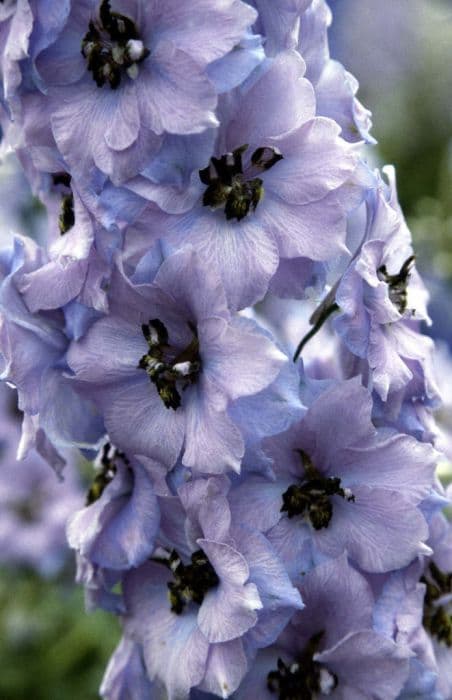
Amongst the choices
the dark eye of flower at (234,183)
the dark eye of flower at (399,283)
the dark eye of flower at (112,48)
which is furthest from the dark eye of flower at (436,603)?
the dark eye of flower at (112,48)

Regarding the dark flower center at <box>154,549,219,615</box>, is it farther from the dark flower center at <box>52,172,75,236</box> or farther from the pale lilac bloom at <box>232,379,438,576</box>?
the dark flower center at <box>52,172,75,236</box>

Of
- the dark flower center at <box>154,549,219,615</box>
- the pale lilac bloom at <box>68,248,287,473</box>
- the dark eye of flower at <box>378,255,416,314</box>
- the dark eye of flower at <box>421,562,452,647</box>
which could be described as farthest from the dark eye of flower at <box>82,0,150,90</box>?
the dark eye of flower at <box>421,562,452,647</box>

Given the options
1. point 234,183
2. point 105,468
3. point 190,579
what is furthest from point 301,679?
point 234,183

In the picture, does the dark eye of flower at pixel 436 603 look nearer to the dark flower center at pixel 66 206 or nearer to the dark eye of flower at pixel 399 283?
the dark eye of flower at pixel 399 283

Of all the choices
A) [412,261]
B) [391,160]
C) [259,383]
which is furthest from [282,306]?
[391,160]

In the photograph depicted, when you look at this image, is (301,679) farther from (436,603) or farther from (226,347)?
(226,347)

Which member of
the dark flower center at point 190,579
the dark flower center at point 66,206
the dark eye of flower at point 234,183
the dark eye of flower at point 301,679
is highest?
the dark eye of flower at point 234,183

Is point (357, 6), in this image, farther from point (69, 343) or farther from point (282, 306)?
point (69, 343)
